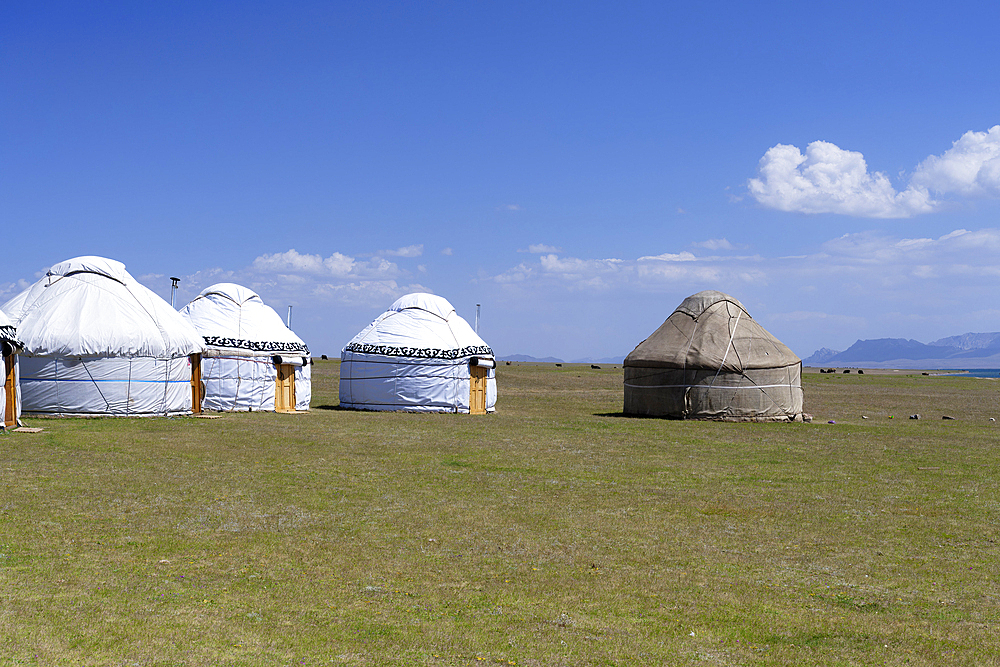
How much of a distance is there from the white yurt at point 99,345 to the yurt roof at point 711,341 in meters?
13.1

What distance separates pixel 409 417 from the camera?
2345cm

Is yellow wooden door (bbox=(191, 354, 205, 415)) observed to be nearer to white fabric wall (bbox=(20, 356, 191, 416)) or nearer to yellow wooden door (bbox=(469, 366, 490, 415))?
white fabric wall (bbox=(20, 356, 191, 416))

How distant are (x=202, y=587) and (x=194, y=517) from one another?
2.67 meters

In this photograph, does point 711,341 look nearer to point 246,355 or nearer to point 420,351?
point 420,351

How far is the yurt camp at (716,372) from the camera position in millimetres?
23625

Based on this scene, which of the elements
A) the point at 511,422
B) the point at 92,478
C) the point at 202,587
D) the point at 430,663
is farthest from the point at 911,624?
the point at 511,422

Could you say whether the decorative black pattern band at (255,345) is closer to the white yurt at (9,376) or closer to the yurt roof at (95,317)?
the yurt roof at (95,317)

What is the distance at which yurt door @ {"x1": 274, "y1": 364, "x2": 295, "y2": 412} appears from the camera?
25.8 metres

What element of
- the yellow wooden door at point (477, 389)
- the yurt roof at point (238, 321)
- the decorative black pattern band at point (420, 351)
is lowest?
the yellow wooden door at point (477, 389)

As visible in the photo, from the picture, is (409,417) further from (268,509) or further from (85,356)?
(268,509)

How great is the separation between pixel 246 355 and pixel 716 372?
13567 millimetres

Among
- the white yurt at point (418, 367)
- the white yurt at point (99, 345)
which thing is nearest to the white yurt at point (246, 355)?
the white yurt at point (99, 345)

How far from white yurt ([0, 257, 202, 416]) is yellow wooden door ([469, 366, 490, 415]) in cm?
809

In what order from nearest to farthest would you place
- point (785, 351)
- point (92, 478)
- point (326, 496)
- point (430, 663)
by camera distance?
point (430, 663)
point (326, 496)
point (92, 478)
point (785, 351)
